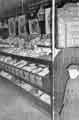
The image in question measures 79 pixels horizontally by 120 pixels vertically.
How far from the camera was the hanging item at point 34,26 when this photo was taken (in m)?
2.25

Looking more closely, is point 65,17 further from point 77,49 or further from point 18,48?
point 18,48

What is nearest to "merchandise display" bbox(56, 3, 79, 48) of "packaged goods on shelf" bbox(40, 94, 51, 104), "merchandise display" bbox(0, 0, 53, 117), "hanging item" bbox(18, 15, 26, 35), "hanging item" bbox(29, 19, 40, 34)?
"merchandise display" bbox(0, 0, 53, 117)

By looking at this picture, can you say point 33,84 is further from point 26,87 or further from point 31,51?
point 31,51

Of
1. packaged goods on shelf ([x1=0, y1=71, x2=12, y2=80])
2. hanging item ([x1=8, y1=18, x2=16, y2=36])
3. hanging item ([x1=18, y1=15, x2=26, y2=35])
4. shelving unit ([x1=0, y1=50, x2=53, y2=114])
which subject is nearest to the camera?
shelving unit ([x1=0, y1=50, x2=53, y2=114])

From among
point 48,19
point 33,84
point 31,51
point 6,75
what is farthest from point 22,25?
point 6,75

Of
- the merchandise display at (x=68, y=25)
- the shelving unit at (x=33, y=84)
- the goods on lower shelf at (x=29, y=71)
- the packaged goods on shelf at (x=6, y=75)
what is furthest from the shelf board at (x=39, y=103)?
the merchandise display at (x=68, y=25)

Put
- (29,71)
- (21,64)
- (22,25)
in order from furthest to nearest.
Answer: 1. (21,64)
2. (22,25)
3. (29,71)

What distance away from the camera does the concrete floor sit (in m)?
2.17

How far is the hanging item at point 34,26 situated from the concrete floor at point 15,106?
1.06m

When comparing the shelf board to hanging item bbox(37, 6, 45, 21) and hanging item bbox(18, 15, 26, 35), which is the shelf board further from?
hanging item bbox(37, 6, 45, 21)

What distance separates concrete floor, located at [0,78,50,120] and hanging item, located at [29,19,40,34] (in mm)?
1058

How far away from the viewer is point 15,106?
Result: 8.13 feet

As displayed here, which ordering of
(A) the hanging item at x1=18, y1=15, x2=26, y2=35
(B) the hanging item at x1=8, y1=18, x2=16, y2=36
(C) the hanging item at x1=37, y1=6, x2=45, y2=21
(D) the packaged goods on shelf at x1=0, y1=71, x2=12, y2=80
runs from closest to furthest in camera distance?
(C) the hanging item at x1=37, y1=6, x2=45, y2=21 → (A) the hanging item at x1=18, y1=15, x2=26, y2=35 → (B) the hanging item at x1=8, y1=18, x2=16, y2=36 → (D) the packaged goods on shelf at x1=0, y1=71, x2=12, y2=80

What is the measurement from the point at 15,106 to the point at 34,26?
1.28m
